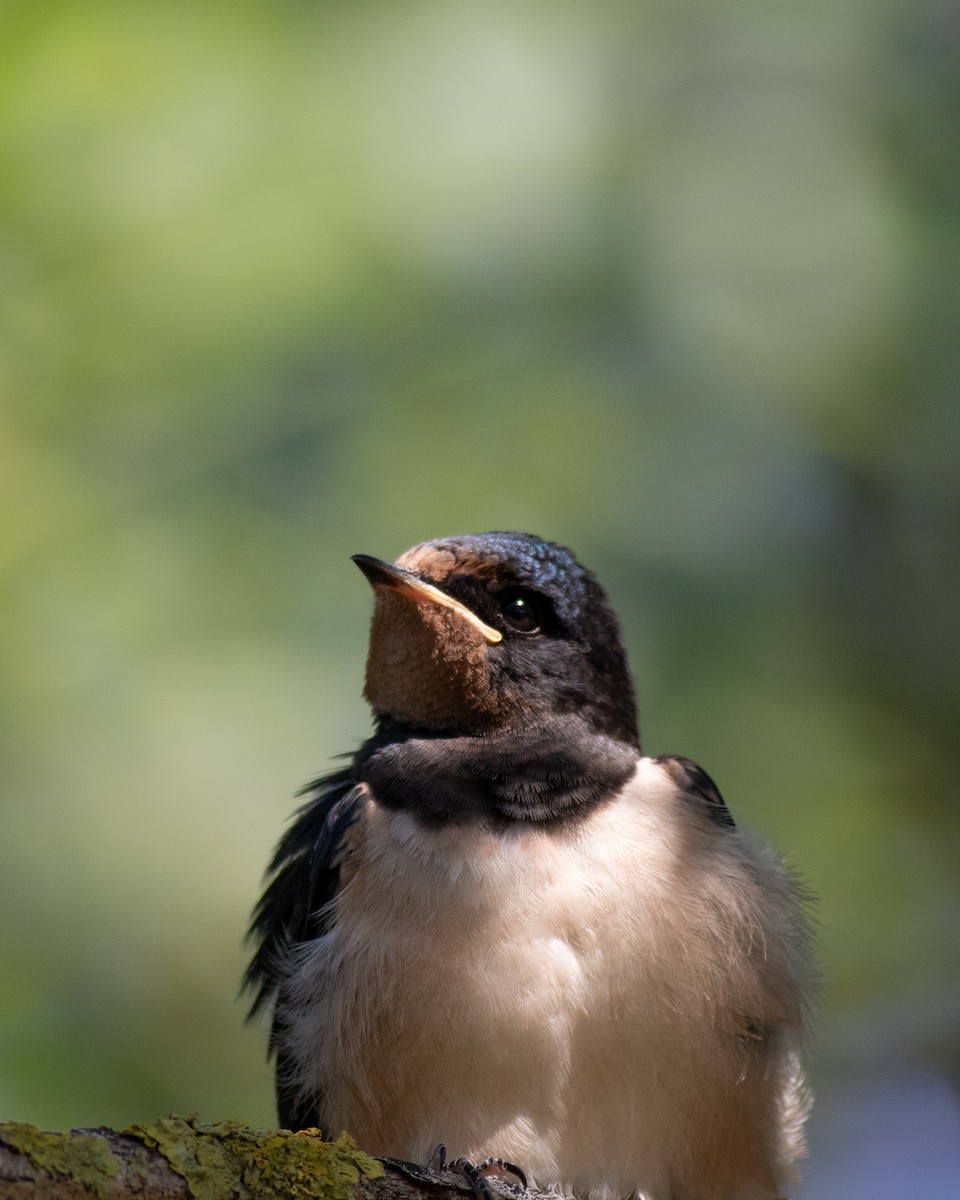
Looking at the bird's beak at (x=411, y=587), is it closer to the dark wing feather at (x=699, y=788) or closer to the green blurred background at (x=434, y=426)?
the dark wing feather at (x=699, y=788)

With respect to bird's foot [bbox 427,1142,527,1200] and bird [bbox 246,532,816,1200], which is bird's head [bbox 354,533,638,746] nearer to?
bird [bbox 246,532,816,1200]

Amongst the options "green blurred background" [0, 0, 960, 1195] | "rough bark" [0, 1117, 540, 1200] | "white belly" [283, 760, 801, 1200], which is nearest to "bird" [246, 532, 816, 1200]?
"white belly" [283, 760, 801, 1200]

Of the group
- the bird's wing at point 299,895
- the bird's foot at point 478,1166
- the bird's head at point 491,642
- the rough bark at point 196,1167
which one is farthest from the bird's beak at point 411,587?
the rough bark at point 196,1167

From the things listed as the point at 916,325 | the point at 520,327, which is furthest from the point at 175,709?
the point at 916,325

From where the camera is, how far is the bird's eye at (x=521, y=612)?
480 centimetres

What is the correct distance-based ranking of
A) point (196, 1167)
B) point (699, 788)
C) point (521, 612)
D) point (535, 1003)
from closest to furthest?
1. point (196, 1167)
2. point (535, 1003)
3. point (699, 788)
4. point (521, 612)

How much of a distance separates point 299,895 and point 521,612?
1.07 m

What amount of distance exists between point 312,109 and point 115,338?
1.10 m

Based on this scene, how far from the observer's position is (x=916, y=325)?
638cm

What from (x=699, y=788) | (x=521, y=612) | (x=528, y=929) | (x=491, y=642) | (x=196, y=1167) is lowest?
(x=196, y=1167)

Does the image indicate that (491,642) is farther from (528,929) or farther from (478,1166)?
(478,1166)

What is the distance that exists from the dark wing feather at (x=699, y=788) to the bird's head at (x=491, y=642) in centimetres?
20

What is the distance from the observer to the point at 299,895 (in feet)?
15.4

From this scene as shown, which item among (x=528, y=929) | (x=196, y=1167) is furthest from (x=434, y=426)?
(x=196, y=1167)
